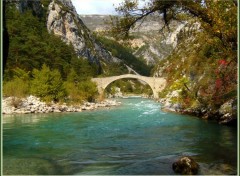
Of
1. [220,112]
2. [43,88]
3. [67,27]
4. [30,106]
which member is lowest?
[30,106]

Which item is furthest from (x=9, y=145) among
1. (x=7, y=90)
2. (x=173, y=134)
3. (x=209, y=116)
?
(x=7, y=90)

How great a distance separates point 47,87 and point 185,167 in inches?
1496

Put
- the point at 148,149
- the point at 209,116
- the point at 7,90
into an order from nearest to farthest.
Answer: the point at 148,149
the point at 209,116
the point at 7,90

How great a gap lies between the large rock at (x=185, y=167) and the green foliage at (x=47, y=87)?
119 ft

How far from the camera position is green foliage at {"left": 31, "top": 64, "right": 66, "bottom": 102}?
46906 millimetres

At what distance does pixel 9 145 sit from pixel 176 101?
2416 cm

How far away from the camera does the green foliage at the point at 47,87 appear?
46.9 metres

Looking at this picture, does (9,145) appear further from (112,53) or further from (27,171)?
(112,53)

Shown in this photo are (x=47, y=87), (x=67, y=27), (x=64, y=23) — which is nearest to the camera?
(x=47, y=87)

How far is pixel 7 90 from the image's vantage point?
45.2 m

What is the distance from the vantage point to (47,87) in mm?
47344

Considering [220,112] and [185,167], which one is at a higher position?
[220,112]

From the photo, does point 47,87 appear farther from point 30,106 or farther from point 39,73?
point 30,106

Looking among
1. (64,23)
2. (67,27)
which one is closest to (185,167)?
(64,23)
